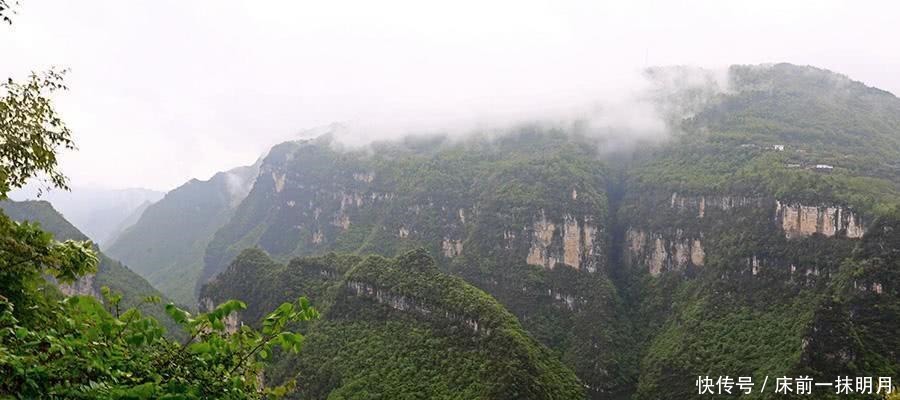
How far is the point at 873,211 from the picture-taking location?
217ft

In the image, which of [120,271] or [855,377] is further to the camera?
[120,271]

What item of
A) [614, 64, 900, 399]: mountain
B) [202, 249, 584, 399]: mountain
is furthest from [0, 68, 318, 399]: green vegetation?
[614, 64, 900, 399]: mountain

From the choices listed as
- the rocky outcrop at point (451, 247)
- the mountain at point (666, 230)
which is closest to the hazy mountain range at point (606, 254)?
the mountain at point (666, 230)

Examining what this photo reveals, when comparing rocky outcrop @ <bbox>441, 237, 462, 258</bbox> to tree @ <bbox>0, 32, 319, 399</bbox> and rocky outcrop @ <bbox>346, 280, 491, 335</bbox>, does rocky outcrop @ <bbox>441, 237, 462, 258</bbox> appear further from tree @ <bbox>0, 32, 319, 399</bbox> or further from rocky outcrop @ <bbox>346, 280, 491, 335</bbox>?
tree @ <bbox>0, 32, 319, 399</bbox>

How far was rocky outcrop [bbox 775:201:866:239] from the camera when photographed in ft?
226

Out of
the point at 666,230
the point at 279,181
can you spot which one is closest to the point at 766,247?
the point at 666,230

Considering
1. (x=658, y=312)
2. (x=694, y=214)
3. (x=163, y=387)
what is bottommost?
(x=658, y=312)

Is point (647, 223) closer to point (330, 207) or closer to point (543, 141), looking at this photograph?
point (543, 141)

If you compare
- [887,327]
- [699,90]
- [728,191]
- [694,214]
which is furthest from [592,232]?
[699,90]

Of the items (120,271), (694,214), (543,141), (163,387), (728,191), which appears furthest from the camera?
(543,141)

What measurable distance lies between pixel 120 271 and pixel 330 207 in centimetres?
5975

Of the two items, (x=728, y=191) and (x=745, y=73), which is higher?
(x=745, y=73)

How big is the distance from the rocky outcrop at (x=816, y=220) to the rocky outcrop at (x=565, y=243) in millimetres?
34210

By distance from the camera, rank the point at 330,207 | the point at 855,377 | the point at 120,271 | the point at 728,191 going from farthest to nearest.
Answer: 1. the point at 330,207
2. the point at 120,271
3. the point at 728,191
4. the point at 855,377
